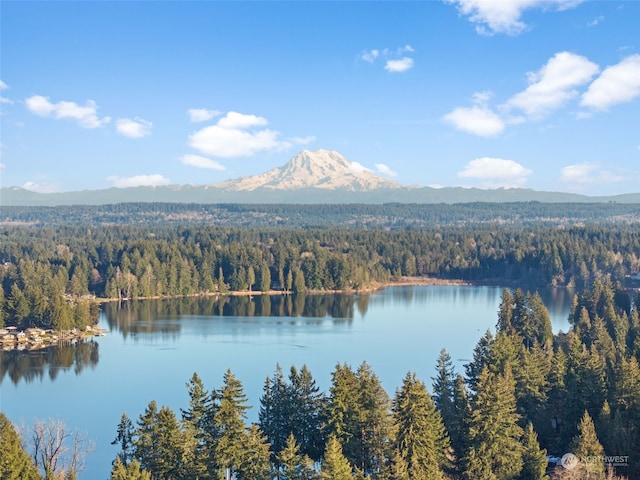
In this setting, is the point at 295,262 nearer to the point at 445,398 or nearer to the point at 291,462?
the point at 445,398

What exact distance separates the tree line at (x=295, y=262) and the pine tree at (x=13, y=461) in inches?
1841

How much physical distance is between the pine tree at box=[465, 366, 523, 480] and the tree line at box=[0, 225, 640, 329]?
50775 millimetres

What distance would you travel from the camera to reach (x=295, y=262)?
111312 millimetres

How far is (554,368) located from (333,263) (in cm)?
7510

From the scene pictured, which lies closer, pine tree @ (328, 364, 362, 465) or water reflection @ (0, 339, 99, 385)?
pine tree @ (328, 364, 362, 465)

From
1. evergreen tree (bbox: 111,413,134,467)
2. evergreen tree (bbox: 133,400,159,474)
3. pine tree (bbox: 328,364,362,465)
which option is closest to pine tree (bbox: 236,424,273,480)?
pine tree (bbox: 328,364,362,465)

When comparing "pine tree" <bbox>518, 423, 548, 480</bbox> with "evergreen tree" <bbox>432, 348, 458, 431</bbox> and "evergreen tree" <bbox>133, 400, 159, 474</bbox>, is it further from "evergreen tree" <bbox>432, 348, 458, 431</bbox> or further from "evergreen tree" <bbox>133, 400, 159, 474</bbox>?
"evergreen tree" <bbox>133, 400, 159, 474</bbox>

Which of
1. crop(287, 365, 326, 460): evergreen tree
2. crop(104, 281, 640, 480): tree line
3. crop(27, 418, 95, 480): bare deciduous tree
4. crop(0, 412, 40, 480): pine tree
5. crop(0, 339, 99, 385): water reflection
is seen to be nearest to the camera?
crop(0, 412, 40, 480): pine tree

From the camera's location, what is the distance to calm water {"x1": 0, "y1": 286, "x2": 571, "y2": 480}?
43.9 meters

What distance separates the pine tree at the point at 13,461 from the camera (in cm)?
2359

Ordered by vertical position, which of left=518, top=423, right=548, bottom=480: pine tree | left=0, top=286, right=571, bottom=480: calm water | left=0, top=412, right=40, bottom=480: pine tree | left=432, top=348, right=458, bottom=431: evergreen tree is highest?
left=0, top=412, right=40, bottom=480: pine tree

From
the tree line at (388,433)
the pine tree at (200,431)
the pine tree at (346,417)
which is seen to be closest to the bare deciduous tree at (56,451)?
the tree line at (388,433)

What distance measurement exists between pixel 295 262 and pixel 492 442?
8487 cm

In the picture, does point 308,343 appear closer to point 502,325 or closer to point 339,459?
point 502,325
